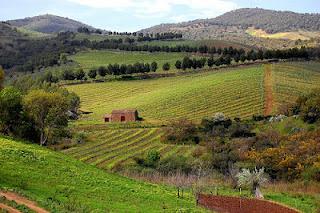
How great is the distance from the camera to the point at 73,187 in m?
28.1

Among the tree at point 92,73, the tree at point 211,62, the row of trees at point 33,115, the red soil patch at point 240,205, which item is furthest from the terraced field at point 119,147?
the tree at point 211,62

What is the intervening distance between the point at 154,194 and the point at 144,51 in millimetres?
147494

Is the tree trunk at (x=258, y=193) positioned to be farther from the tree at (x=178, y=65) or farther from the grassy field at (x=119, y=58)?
the grassy field at (x=119, y=58)

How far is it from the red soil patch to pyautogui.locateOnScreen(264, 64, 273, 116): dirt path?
179 ft

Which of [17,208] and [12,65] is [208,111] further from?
[12,65]

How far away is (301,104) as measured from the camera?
8044 centimetres

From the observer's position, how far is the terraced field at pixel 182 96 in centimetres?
9438

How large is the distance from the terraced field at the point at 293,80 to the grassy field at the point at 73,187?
65.7 m

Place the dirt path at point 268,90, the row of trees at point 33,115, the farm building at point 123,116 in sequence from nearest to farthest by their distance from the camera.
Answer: the row of trees at point 33,115, the farm building at point 123,116, the dirt path at point 268,90

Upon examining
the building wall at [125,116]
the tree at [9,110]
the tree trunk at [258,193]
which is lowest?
the building wall at [125,116]

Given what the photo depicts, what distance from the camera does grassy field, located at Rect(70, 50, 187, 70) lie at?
156375 millimetres

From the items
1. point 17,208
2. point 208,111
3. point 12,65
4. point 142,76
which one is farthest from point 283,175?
point 12,65

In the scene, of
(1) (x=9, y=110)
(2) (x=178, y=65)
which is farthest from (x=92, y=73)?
(1) (x=9, y=110)

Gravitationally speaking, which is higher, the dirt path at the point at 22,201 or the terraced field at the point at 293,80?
the dirt path at the point at 22,201
